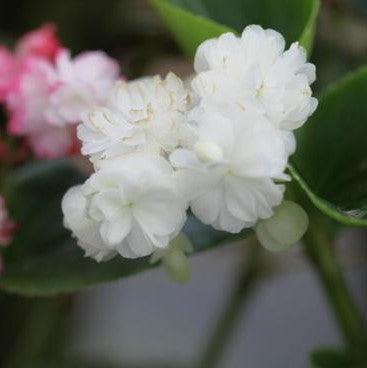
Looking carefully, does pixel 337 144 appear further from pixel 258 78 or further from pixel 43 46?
pixel 43 46

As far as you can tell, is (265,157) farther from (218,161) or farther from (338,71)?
(338,71)

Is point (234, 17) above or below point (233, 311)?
above

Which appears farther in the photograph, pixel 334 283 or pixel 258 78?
pixel 334 283

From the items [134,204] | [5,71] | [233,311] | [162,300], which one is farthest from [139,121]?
[162,300]

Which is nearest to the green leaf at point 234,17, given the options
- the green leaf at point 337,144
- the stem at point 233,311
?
the green leaf at point 337,144

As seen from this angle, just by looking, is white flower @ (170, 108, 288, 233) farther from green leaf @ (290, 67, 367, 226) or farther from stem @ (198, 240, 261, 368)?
stem @ (198, 240, 261, 368)

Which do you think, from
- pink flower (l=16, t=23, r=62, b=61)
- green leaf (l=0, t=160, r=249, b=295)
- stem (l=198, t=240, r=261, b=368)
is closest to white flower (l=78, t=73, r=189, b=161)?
green leaf (l=0, t=160, r=249, b=295)

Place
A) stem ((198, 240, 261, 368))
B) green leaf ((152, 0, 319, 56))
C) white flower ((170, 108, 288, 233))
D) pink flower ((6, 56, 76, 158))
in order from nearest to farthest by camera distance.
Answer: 1. white flower ((170, 108, 288, 233))
2. green leaf ((152, 0, 319, 56))
3. pink flower ((6, 56, 76, 158))
4. stem ((198, 240, 261, 368))
